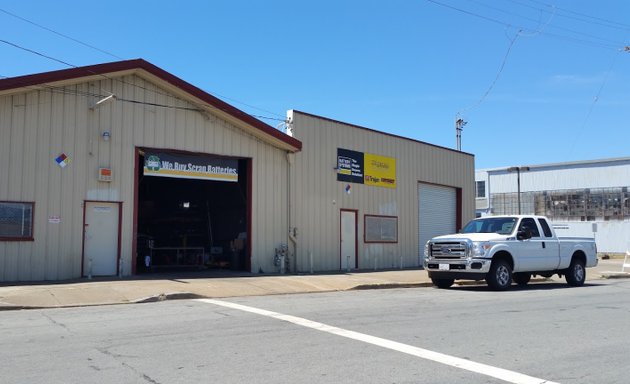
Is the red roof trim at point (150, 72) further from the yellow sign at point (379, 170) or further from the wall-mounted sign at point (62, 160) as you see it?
the yellow sign at point (379, 170)

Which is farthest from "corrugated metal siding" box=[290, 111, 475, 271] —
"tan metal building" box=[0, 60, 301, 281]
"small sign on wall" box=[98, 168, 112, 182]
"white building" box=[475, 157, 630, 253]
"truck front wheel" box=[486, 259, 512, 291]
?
"white building" box=[475, 157, 630, 253]

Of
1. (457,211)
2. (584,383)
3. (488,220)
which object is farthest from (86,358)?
(457,211)

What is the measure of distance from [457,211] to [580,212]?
31.0 m

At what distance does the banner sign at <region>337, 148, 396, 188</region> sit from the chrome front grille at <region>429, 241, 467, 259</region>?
24.3 ft

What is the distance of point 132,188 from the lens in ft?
60.8

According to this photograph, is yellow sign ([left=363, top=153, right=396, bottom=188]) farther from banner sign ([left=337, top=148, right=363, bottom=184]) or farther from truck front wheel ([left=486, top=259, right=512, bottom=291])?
truck front wheel ([left=486, top=259, right=512, bottom=291])

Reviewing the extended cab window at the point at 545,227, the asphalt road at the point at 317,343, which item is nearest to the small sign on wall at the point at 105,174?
the asphalt road at the point at 317,343

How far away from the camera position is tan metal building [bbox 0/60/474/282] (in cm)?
1694

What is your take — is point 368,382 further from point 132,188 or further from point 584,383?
point 132,188

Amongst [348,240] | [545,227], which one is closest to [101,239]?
[348,240]

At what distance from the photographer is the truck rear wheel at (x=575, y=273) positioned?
19.1m

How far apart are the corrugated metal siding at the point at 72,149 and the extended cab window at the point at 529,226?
10.3m

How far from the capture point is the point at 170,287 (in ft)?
50.8

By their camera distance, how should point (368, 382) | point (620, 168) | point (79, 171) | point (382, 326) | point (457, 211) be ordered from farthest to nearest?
1. point (620, 168)
2. point (457, 211)
3. point (79, 171)
4. point (382, 326)
5. point (368, 382)
